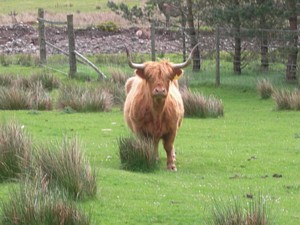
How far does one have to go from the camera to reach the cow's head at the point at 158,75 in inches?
487

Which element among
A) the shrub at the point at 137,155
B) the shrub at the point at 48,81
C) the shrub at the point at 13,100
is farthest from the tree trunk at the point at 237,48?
the shrub at the point at 137,155

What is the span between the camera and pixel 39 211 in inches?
312

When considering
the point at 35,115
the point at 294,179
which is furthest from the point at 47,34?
the point at 294,179

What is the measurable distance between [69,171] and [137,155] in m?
2.62

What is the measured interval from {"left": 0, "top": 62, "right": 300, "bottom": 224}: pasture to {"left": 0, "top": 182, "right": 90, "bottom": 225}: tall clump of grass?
556mm

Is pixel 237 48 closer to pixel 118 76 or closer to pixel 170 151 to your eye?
pixel 118 76

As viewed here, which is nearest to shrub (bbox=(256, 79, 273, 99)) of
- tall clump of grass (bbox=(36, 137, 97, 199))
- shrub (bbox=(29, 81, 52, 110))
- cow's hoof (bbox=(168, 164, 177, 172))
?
shrub (bbox=(29, 81, 52, 110))

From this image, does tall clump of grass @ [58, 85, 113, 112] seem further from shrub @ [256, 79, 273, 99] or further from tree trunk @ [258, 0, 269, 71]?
tree trunk @ [258, 0, 269, 71]

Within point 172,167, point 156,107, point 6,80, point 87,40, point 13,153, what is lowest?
point 87,40

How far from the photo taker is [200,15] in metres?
31.5

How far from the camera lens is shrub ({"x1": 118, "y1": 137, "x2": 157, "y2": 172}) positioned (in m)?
11.9

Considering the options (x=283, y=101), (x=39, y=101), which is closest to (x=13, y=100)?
(x=39, y=101)

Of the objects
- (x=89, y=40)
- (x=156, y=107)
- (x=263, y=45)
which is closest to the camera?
(x=156, y=107)

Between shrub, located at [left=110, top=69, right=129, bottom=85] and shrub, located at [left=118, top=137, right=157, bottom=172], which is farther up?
shrub, located at [left=118, top=137, right=157, bottom=172]
